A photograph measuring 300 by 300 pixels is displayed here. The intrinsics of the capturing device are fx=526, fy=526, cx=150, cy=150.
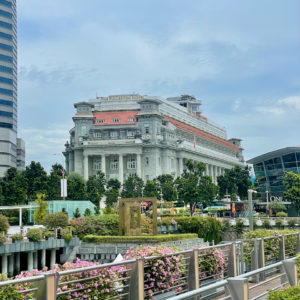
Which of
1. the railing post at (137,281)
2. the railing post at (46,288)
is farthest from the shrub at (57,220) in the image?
the railing post at (46,288)

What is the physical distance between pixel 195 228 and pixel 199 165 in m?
47.8

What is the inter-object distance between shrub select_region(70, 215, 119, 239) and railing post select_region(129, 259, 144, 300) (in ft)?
142

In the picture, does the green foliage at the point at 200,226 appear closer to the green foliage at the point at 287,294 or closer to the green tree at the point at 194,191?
the green tree at the point at 194,191

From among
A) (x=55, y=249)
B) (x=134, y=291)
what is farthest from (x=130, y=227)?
(x=134, y=291)

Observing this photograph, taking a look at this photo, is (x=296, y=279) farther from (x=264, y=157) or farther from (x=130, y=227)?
(x=264, y=157)

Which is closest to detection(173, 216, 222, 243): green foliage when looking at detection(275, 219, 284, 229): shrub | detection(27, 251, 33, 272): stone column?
detection(275, 219, 284, 229): shrub

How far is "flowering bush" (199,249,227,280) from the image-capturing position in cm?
1595

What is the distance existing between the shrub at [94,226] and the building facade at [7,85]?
82201 millimetres

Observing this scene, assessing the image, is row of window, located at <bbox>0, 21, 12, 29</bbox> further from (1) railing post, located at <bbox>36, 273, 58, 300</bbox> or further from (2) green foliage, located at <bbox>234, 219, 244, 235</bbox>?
(1) railing post, located at <bbox>36, 273, 58, 300</bbox>

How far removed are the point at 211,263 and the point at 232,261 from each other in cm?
190

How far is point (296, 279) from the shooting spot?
40.4 ft

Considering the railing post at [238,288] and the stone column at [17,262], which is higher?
the railing post at [238,288]

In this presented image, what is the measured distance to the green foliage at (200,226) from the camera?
70.2m

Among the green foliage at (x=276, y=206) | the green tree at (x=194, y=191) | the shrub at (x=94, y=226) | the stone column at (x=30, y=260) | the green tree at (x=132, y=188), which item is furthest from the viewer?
the green tree at (x=132, y=188)
